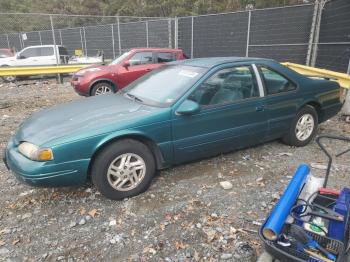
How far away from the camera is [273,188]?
373 cm

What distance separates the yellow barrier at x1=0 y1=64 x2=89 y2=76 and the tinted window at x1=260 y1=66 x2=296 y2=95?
10.4m

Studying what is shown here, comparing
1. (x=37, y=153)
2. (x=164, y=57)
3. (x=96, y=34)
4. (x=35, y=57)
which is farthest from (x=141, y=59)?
(x=96, y=34)

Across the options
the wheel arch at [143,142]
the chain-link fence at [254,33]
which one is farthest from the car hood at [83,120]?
the chain-link fence at [254,33]

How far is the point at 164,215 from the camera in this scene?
3.22 metres

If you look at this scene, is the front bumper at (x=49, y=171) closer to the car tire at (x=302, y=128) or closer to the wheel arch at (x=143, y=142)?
the wheel arch at (x=143, y=142)

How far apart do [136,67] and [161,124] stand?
570cm

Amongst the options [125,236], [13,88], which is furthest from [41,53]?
[125,236]

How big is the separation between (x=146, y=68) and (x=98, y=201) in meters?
6.02

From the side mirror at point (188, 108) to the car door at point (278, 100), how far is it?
126cm

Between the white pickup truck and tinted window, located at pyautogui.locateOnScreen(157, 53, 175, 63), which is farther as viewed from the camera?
the white pickup truck

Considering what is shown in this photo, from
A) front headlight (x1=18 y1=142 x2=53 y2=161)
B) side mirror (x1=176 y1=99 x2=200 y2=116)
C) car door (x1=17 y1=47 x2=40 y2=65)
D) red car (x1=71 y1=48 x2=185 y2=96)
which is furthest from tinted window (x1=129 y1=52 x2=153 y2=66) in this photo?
car door (x1=17 y1=47 x2=40 y2=65)

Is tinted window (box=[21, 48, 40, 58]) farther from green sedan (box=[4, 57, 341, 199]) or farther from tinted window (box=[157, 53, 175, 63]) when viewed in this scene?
green sedan (box=[4, 57, 341, 199])

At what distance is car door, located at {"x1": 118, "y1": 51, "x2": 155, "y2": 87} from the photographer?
8633 millimetres

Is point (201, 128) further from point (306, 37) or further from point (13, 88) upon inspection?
point (13, 88)
